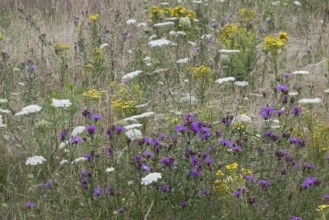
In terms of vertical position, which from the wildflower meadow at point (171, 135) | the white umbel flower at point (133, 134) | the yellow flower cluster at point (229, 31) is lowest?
the wildflower meadow at point (171, 135)

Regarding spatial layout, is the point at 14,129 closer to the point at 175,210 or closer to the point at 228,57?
the point at 175,210

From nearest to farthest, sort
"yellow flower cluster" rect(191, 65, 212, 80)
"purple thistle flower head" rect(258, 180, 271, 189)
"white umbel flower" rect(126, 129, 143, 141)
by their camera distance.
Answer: "purple thistle flower head" rect(258, 180, 271, 189)
"white umbel flower" rect(126, 129, 143, 141)
"yellow flower cluster" rect(191, 65, 212, 80)

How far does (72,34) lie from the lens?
6453 millimetres

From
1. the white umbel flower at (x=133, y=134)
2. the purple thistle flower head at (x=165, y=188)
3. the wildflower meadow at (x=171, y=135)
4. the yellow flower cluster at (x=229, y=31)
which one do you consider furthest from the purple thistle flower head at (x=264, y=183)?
the yellow flower cluster at (x=229, y=31)

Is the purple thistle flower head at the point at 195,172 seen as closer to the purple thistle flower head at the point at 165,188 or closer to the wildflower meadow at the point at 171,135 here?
the wildflower meadow at the point at 171,135

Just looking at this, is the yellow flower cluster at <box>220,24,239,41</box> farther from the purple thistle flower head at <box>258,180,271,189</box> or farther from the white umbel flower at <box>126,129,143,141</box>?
the purple thistle flower head at <box>258,180,271,189</box>

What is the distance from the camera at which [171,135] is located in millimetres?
3225

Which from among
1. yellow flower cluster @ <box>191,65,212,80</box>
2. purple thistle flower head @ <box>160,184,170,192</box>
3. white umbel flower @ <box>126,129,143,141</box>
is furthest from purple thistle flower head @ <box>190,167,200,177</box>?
yellow flower cluster @ <box>191,65,212,80</box>

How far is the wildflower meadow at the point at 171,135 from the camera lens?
103 inches

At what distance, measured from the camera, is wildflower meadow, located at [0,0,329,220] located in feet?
8.55

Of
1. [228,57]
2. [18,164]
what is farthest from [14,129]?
[228,57]

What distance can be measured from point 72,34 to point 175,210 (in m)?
4.31

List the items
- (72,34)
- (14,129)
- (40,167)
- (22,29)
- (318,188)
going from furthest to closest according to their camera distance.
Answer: (22,29) < (72,34) < (14,129) < (40,167) < (318,188)

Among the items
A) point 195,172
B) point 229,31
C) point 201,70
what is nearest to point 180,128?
point 195,172
